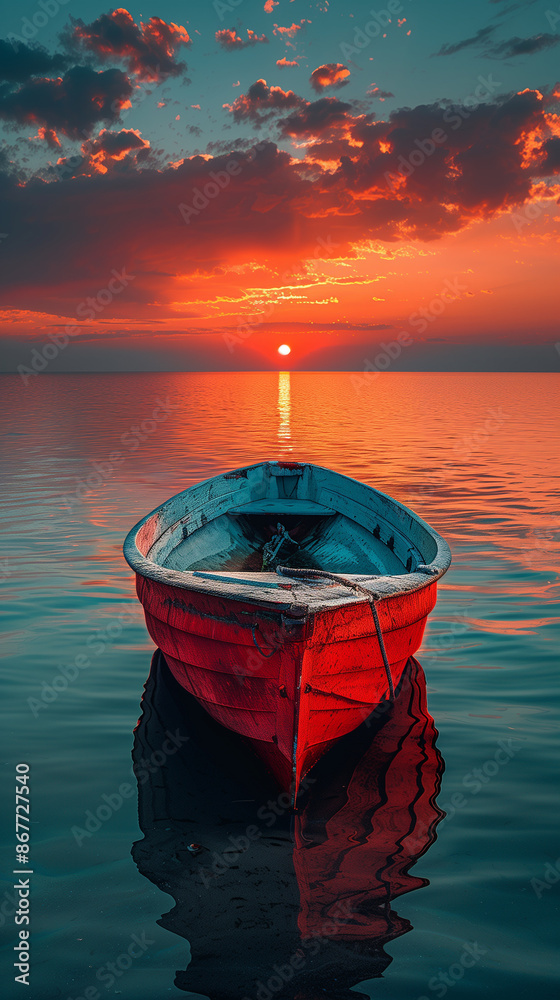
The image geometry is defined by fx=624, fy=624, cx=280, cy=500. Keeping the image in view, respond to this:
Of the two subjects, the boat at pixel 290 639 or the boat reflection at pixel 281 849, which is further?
the boat at pixel 290 639

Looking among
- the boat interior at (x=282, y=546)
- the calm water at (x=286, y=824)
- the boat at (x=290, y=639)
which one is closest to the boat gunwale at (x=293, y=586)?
the boat at (x=290, y=639)

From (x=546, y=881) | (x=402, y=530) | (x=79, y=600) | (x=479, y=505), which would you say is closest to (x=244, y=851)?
(x=546, y=881)

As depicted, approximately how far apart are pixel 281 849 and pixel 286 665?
3.88 ft

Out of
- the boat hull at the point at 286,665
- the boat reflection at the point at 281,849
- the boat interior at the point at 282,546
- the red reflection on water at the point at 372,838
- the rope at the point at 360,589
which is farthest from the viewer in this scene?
the boat interior at the point at 282,546

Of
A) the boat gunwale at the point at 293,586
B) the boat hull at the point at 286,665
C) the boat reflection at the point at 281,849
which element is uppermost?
the boat gunwale at the point at 293,586

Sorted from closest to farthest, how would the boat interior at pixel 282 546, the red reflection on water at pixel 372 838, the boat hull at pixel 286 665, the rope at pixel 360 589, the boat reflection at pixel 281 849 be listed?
the boat reflection at pixel 281 849 < the red reflection on water at pixel 372 838 < the boat hull at pixel 286 665 < the rope at pixel 360 589 < the boat interior at pixel 282 546

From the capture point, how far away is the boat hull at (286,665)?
421cm

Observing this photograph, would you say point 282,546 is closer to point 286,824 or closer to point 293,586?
point 293,586

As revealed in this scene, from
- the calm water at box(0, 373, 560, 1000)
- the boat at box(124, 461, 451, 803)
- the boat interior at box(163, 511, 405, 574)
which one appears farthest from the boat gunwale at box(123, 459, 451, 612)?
the boat interior at box(163, 511, 405, 574)

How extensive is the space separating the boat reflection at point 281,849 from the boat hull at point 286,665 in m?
0.31

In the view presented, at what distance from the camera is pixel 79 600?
28.9 feet

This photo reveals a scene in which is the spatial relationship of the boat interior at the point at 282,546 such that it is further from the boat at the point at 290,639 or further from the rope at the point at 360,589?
the rope at the point at 360,589

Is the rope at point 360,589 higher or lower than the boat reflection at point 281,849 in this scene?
higher

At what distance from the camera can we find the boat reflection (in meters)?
3.26
